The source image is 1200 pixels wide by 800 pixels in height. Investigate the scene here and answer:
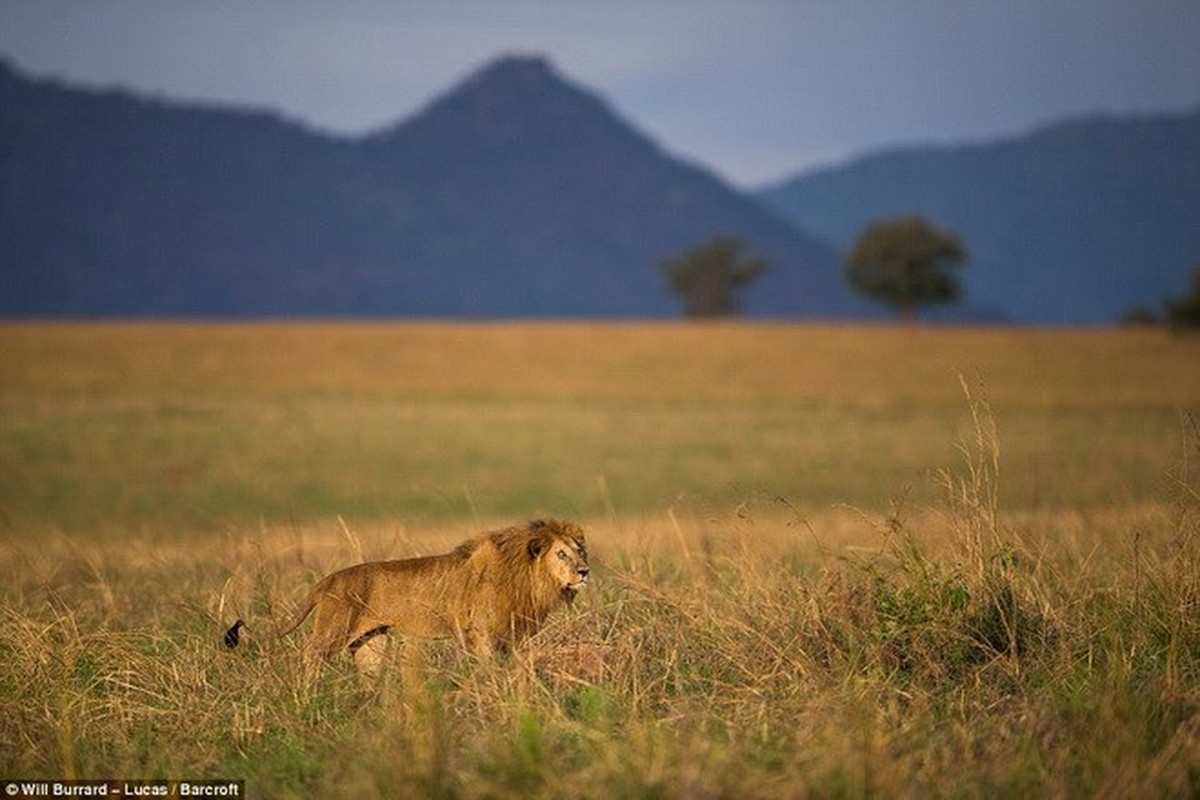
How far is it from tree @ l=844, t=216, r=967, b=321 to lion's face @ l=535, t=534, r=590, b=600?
8533 cm

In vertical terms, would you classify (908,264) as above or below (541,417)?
above

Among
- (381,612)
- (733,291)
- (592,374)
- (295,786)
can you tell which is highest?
(733,291)

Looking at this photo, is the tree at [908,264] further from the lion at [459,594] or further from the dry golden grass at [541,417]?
the lion at [459,594]

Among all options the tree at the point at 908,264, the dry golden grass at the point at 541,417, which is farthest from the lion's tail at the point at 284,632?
the tree at the point at 908,264

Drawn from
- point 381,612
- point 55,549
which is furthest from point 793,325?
point 381,612

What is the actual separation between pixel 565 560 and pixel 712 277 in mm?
112343

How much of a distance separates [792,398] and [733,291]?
243ft

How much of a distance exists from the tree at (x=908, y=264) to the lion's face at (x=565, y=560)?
3360 inches

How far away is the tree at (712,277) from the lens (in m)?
117

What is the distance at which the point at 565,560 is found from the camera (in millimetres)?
6750

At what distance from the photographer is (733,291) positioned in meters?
119

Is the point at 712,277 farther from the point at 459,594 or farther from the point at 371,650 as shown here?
the point at 371,650

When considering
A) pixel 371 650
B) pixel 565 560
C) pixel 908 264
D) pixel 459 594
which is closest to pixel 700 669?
pixel 565 560

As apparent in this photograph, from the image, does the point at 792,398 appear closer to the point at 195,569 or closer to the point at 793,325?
the point at 793,325
